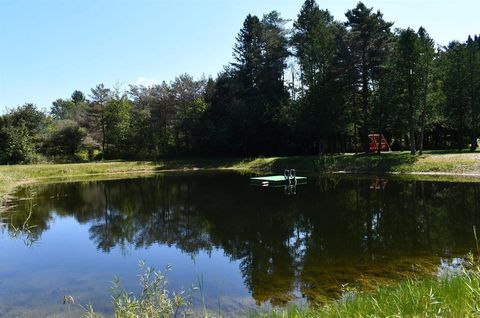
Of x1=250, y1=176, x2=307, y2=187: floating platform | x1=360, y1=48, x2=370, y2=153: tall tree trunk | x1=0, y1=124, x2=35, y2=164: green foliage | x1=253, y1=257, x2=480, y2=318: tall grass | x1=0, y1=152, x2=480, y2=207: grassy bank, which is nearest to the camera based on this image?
x1=253, y1=257, x2=480, y2=318: tall grass

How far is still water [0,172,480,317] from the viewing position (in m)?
10.0

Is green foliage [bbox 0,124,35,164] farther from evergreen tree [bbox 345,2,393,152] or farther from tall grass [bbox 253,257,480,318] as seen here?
tall grass [bbox 253,257,480,318]

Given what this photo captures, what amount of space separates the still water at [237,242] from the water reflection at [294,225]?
0.16 feet

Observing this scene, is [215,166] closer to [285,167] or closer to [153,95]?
[285,167]

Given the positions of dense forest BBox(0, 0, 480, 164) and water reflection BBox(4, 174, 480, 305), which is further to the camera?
dense forest BBox(0, 0, 480, 164)

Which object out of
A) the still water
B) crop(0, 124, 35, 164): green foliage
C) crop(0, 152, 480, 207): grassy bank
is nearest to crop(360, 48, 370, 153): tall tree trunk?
crop(0, 152, 480, 207): grassy bank

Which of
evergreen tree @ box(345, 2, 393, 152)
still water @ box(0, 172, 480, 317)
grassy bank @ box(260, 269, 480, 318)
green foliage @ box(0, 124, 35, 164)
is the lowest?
still water @ box(0, 172, 480, 317)

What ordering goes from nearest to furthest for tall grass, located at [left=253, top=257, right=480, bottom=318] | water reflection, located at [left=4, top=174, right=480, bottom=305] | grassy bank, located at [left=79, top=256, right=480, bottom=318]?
tall grass, located at [left=253, top=257, right=480, bottom=318]
grassy bank, located at [left=79, top=256, right=480, bottom=318]
water reflection, located at [left=4, top=174, right=480, bottom=305]

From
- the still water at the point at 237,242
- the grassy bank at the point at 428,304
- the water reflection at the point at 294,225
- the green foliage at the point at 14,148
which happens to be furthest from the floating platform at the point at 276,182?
the green foliage at the point at 14,148

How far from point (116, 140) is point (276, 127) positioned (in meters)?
22.2

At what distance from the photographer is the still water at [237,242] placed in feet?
33.0

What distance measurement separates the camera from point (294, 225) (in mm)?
17109

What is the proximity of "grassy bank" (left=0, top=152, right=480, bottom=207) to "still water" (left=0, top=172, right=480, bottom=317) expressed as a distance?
26.3ft

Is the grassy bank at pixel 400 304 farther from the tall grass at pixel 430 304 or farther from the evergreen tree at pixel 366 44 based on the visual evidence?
the evergreen tree at pixel 366 44
